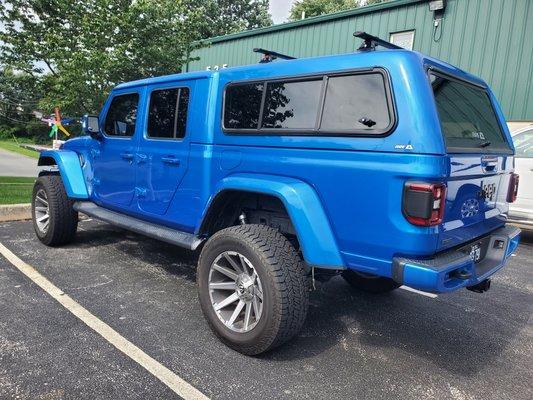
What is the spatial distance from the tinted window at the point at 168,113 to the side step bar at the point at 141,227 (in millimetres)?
841

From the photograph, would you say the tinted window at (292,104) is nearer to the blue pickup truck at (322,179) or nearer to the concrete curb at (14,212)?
the blue pickup truck at (322,179)

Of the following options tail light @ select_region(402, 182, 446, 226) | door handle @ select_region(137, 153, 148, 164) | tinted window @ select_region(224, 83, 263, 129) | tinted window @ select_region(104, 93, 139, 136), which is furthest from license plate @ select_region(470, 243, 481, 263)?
tinted window @ select_region(104, 93, 139, 136)

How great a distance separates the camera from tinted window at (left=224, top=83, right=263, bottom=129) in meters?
3.26

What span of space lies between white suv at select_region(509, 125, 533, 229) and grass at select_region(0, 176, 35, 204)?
25.4 feet

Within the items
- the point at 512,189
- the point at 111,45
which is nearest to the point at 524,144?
the point at 512,189

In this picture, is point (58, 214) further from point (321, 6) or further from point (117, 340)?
point (321, 6)

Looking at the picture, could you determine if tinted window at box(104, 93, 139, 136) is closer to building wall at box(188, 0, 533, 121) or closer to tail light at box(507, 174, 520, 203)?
tail light at box(507, 174, 520, 203)

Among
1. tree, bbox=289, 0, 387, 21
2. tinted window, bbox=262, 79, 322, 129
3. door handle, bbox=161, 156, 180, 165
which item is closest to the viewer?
tinted window, bbox=262, 79, 322, 129

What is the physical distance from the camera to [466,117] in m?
3.07

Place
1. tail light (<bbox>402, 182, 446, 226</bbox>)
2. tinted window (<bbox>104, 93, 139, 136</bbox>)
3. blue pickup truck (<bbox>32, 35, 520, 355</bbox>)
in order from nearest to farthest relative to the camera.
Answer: tail light (<bbox>402, 182, 446, 226</bbox>)
blue pickup truck (<bbox>32, 35, 520, 355</bbox>)
tinted window (<bbox>104, 93, 139, 136</bbox>)

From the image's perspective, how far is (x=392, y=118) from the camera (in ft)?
8.31

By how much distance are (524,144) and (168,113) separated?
5545 millimetres

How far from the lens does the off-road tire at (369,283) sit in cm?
416

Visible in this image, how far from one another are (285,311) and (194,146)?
5.28 ft
